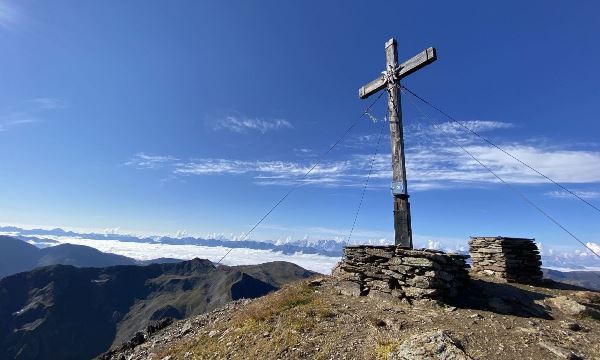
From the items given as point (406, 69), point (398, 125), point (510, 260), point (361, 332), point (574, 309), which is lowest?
point (361, 332)

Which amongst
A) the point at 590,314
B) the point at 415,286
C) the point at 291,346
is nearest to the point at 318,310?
the point at 291,346

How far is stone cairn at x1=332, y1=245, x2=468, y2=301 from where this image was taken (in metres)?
14.3

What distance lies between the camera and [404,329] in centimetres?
1195

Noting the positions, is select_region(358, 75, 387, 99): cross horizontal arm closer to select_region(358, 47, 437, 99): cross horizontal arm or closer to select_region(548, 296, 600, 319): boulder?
select_region(358, 47, 437, 99): cross horizontal arm

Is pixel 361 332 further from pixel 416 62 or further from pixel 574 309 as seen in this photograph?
pixel 416 62

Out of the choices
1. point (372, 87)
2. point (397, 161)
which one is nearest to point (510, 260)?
point (397, 161)

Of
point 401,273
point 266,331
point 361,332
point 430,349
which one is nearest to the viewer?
point 430,349

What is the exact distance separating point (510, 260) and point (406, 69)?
13.4 m

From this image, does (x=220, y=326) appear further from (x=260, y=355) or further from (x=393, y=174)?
(x=393, y=174)

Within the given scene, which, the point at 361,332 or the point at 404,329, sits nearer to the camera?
the point at 404,329

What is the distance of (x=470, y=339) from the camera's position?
36.1 ft

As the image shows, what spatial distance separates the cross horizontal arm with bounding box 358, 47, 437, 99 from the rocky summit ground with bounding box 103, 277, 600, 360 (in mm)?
10398

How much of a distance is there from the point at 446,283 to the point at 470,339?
3.96 meters

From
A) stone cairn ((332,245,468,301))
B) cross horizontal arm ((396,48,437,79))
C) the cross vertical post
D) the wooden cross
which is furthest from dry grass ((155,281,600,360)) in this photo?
cross horizontal arm ((396,48,437,79))
